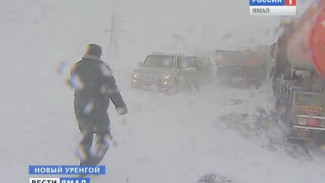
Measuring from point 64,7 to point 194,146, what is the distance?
184 feet

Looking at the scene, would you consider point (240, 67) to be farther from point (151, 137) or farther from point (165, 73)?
point (151, 137)

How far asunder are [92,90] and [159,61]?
10517mm

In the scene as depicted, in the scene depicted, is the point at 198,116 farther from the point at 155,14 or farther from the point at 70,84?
the point at 155,14

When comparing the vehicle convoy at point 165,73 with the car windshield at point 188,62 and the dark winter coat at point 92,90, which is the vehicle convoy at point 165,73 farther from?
the dark winter coat at point 92,90

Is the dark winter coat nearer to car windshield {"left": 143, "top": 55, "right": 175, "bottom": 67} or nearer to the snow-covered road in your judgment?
the snow-covered road

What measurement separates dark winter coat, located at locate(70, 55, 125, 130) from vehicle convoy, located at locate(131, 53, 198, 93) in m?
8.98

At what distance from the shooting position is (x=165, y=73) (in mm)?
14617

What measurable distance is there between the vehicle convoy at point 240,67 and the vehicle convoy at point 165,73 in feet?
13.7

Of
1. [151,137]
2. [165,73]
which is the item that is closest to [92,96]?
[151,137]

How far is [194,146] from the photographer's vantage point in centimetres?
790

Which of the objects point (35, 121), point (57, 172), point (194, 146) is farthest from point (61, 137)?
point (194, 146)

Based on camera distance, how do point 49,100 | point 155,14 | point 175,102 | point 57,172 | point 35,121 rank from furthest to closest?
point 155,14 < point 175,102 < point 49,100 < point 35,121 < point 57,172
